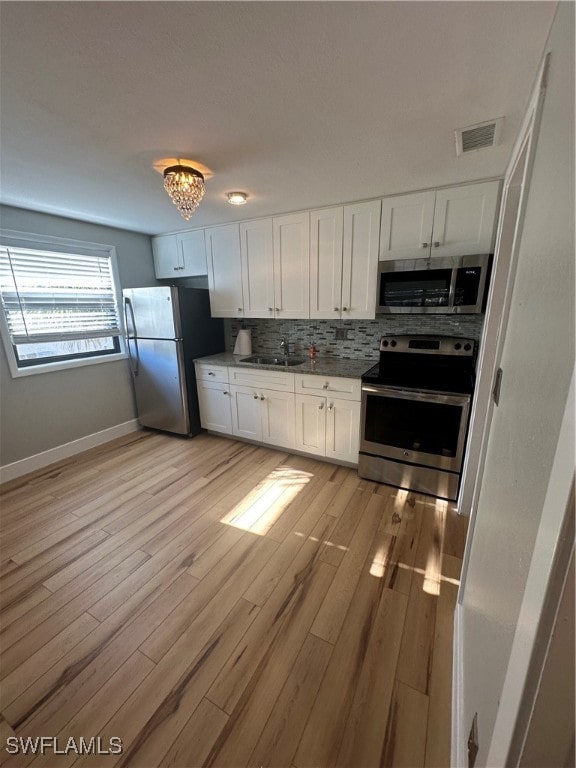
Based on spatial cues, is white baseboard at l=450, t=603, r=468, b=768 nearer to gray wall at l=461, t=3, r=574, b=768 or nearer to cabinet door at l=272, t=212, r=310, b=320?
gray wall at l=461, t=3, r=574, b=768

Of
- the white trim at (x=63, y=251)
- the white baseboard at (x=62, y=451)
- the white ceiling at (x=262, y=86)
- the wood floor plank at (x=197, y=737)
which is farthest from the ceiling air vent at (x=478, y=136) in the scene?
the white baseboard at (x=62, y=451)

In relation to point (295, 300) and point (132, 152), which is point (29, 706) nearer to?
point (132, 152)

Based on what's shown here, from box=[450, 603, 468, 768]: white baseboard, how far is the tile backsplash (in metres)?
2.00

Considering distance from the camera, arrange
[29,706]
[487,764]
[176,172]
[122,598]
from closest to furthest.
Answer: [487,764], [29,706], [122,598], [176,172]

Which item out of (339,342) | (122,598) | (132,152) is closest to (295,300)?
(339,342)

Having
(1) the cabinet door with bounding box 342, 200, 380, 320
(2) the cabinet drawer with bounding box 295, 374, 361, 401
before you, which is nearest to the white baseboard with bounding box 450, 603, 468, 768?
(2) the cabinet drawer with bounding box 295, 374, 361, 401

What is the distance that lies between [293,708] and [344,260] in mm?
2704

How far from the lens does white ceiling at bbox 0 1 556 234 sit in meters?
0.88

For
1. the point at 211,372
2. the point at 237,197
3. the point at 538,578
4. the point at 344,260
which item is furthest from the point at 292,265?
the point at 538,578

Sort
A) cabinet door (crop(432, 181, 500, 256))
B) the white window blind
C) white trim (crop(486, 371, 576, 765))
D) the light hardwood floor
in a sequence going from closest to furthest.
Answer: white trim (crop(486, 371, 576, 765)) < the light hardwood floor < cabinet door (crop(432, 181, 500, 256)) < the white window blind

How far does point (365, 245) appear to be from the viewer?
2.46m

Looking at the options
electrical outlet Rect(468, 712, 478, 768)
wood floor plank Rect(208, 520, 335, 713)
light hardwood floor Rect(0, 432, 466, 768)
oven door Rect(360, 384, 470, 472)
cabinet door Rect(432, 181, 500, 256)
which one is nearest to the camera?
electrical outlet Rect(468, 712, 478, 768)

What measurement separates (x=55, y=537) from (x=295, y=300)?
100 inches

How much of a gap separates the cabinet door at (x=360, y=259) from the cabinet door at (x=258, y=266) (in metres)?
0.74
